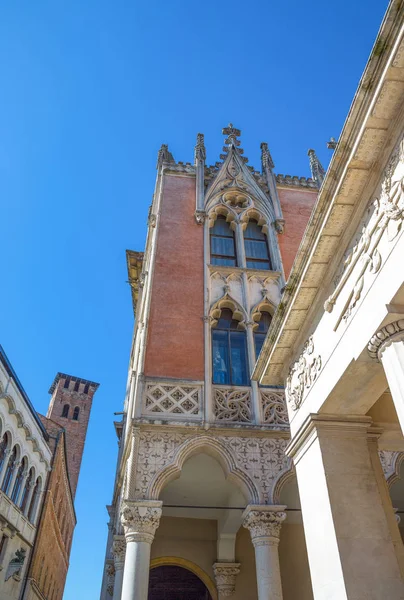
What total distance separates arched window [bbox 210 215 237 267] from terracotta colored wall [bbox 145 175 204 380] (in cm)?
52

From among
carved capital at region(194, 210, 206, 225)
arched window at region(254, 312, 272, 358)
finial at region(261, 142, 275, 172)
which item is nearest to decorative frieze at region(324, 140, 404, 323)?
arched window at region(254, 312, 272, 358)

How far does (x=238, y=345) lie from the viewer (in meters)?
12.5

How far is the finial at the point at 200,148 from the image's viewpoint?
17.5m

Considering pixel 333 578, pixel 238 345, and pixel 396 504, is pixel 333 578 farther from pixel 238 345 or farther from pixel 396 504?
pixel 396 504

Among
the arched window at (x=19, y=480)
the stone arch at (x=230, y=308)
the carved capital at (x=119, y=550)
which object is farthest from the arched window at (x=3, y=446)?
the stone arch at (x=230, y=308)

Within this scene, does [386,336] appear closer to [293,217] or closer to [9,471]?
[293,217]

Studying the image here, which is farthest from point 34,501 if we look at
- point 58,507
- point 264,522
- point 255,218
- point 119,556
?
point 255,218

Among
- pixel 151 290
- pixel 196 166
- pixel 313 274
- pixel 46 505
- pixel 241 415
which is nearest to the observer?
pixel 313 274

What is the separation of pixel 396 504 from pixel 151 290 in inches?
363

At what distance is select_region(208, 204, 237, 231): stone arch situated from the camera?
50.8 ft

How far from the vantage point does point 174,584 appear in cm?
1480

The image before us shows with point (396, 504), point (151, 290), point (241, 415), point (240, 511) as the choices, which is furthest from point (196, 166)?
point (396, 504)

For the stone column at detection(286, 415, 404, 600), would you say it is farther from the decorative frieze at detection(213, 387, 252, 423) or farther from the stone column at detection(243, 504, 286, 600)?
the decorative frieze at detection(213, 387, 252, 423)

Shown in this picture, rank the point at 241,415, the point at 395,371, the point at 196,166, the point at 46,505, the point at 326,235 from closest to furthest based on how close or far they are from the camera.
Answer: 1. the point at 395,371
2. the point at 326,235
3. the point at 241,415
4. the point at 196,166
5. the point at 46,505
